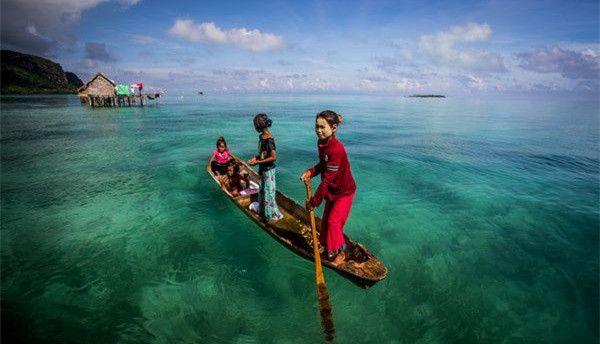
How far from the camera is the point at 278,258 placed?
760 centimetres

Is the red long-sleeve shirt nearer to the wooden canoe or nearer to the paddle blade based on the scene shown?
the wooden canoe

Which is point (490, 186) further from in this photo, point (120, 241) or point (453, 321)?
point (120, 241)

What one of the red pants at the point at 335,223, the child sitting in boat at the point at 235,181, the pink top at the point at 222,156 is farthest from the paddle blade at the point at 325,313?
the pink top at the point at 222,156

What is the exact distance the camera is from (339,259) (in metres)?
5.76

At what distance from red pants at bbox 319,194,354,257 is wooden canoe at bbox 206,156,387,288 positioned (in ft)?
1.00

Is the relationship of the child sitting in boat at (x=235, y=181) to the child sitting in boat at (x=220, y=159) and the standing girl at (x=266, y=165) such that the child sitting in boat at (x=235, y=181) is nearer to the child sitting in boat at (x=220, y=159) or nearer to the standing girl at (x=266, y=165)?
the child sitting in boat at (x=220, y=159)

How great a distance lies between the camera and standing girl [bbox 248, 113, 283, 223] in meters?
5.89

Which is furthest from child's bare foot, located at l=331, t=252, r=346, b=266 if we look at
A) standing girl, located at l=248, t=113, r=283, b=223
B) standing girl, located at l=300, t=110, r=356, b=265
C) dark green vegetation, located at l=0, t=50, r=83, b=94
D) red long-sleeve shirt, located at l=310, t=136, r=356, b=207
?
dark green vegetation, located at l=0, t=50, r=83, b=94

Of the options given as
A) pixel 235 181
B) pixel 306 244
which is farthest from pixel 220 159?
pixel 306 244

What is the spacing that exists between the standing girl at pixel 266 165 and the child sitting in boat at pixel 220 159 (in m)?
4.15

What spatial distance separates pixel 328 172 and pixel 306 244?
8.13ft

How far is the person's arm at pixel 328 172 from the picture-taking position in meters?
4.67

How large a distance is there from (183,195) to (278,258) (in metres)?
6.19

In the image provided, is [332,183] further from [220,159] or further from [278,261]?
[220,159]
